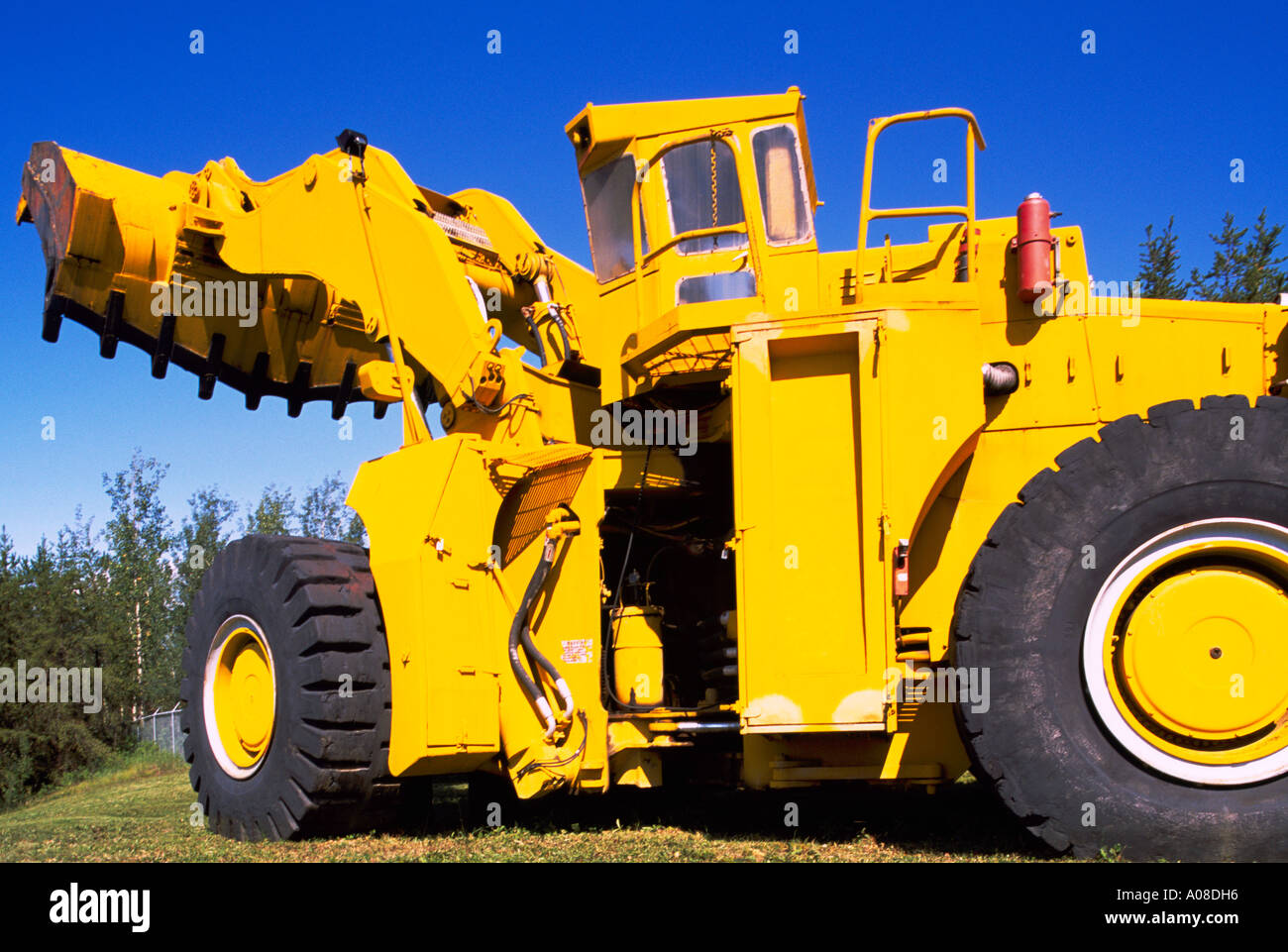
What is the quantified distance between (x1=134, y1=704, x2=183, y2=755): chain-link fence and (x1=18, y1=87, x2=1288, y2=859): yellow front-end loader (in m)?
22.4

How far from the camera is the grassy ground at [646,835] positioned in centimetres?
601

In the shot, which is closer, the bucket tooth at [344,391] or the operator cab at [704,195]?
the operator cab at [704,195]

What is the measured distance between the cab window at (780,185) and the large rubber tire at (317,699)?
3.59m

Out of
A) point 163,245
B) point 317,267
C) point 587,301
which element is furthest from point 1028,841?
point 163,245

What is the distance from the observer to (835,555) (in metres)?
5.96

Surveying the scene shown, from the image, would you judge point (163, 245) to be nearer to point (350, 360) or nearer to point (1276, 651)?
point (350, 360)

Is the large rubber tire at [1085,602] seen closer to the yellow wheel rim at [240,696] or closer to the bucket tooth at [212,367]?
the yellow wheel rim at [240,696]

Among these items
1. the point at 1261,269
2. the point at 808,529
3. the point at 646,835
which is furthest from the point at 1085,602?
the point at 1261,269

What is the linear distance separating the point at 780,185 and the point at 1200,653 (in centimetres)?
398

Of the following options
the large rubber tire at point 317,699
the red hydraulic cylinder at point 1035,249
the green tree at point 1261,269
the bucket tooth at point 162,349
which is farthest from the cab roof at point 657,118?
the green tree at point 1261,269

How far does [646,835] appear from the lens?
6906 millimetres

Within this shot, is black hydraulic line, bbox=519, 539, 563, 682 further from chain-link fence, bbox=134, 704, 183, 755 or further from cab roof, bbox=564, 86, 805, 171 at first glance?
chain-link fence, bbox=134, 704, 183, 755

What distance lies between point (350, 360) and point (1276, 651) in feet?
25.6

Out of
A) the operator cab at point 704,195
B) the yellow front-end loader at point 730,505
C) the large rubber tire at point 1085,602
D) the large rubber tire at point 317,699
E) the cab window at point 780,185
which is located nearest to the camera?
the large rubber tire at point 1085,602
